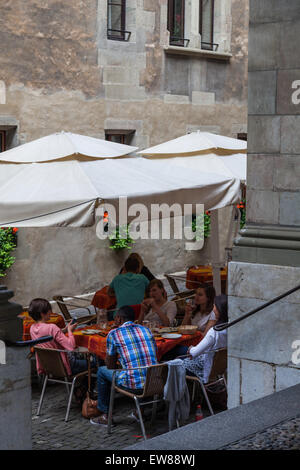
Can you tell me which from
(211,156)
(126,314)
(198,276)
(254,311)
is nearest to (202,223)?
(198,276)

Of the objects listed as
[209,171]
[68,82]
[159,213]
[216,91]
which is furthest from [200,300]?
[216,91]

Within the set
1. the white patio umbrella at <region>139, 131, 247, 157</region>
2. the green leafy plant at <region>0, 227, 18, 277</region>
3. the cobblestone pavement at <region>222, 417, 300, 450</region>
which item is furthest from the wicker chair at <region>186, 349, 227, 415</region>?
the green leafy plant at <region>0, 227, 18, 277</region>

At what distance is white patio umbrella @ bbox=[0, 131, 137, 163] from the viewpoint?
30.9 feet

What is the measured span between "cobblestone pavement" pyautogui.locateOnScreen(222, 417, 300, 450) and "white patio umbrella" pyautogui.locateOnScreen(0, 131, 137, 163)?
180 inches

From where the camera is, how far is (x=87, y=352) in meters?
8.51

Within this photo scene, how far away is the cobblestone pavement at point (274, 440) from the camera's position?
211 inches

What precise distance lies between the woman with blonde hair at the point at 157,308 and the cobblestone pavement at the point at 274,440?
150 inches

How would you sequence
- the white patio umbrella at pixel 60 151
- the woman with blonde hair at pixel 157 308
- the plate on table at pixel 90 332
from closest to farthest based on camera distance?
the plate on table at pixel 90 332 < the white patio umbrella at pixel 60 151 < the woman with blonde hair at pixel 157 308

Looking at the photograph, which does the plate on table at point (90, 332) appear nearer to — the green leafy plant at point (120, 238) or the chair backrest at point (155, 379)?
the chair backrest at point (155, 379)

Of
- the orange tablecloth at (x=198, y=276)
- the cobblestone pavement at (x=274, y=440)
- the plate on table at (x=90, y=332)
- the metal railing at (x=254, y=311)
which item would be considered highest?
the metal railing at (x=254, y=311)

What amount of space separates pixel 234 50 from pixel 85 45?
4.70 metres

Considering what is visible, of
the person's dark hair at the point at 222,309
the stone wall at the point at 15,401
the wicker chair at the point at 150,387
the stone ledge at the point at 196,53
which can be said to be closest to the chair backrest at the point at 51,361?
the wicker chair at the point at 150,387

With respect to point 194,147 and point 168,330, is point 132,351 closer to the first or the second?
point 168,330

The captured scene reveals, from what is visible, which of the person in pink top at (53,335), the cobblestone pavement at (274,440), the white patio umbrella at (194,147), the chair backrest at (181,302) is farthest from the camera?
the white patio umbrella at (194,147)
